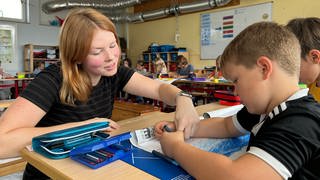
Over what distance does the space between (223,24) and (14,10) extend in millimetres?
5590

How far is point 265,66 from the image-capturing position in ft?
2.08

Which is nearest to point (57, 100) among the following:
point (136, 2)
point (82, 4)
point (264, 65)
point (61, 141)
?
point (61, 141)

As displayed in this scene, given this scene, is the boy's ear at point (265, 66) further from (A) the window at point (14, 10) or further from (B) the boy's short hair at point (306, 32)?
(A) the window at point (14, 10)

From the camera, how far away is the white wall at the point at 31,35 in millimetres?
7578

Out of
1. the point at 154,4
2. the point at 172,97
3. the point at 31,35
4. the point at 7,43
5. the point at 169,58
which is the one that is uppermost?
the point at 154,4

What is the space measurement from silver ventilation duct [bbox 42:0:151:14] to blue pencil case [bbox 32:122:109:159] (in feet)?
24.2

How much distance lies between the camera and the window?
7059 millimetres

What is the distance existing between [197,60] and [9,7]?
5.24 metres

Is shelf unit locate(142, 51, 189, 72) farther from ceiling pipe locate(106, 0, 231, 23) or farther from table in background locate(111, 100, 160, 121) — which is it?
table in background locate(111, 100, 160, 121)

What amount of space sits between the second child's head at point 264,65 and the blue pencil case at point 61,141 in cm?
41

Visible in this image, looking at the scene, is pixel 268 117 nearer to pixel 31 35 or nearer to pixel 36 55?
pixel 36 55

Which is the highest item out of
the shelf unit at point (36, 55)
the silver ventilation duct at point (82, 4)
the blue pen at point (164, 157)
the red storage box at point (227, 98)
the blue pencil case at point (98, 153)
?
the silver ventilation duct at point (82, 4)

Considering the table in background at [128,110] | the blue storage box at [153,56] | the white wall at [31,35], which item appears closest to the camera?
the table in background at [128,110]

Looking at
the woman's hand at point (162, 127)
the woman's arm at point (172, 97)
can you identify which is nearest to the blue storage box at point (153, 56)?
the woman's arm at point (172, 97)
